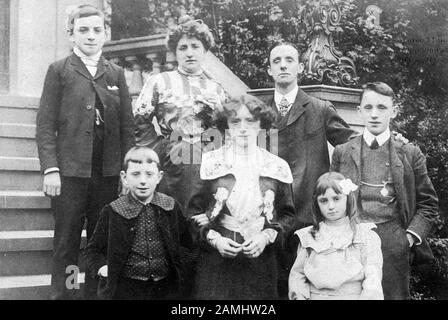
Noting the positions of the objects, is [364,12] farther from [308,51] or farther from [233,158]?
[233,158]

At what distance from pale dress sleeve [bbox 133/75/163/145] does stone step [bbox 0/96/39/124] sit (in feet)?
4.76

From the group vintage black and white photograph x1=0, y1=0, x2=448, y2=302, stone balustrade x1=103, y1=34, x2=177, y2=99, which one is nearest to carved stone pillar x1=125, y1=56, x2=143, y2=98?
stone balustrade x1=103, y1=34, x2=177, y2=99

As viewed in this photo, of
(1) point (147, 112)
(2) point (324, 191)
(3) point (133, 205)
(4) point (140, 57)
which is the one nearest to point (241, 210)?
(2) point (324, 191)

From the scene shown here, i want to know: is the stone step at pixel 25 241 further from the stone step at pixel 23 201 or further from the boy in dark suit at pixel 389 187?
the boy in dark suit at pixel 389 187

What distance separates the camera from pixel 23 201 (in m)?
4.12

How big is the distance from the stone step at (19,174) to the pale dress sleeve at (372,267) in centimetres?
223

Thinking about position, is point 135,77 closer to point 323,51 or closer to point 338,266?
point 323,51


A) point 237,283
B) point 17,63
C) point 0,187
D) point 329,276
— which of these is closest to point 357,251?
point 329,276

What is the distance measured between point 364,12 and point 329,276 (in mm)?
4045

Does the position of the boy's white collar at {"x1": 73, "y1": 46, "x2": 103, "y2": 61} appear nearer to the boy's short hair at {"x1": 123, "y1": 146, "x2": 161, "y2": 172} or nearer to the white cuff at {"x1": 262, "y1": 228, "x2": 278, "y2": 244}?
the boy's short hair at {"x1": 123, "y1": 146, "x2": 161, "y2": 172}

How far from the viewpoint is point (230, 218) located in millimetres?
3521

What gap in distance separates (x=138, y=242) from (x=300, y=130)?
48.5 inches

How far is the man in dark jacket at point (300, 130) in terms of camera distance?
393 centimetres

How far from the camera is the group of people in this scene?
344 centimetres
